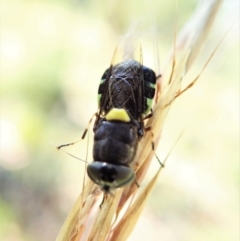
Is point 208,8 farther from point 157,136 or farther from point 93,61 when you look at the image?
point 93,61

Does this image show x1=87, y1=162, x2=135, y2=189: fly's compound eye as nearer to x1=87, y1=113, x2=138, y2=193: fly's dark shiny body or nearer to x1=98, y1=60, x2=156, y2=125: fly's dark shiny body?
x1=87, y1=113, x2=138, y2=193: fly's dark shiny body

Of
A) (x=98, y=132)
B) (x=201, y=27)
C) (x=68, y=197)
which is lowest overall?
(x=68, y=197)

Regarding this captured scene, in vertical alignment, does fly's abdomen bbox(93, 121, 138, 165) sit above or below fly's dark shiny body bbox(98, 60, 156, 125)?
below

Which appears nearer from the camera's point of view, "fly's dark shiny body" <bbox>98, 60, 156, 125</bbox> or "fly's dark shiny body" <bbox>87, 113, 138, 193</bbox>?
"fly's dark shiny body" <bbox>87, 113, 138, 193</bbox>

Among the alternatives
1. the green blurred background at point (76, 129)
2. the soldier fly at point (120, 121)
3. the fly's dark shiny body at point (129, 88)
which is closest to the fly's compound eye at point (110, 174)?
the soldier fly at point (120, 121)

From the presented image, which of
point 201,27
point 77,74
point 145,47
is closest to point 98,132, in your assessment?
point 201,27

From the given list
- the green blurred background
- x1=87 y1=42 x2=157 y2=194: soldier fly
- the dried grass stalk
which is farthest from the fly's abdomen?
the green blurred background

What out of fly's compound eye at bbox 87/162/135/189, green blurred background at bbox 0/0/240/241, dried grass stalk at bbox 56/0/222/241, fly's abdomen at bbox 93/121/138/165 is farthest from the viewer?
green blurred background at bbox 0/0/240/241
